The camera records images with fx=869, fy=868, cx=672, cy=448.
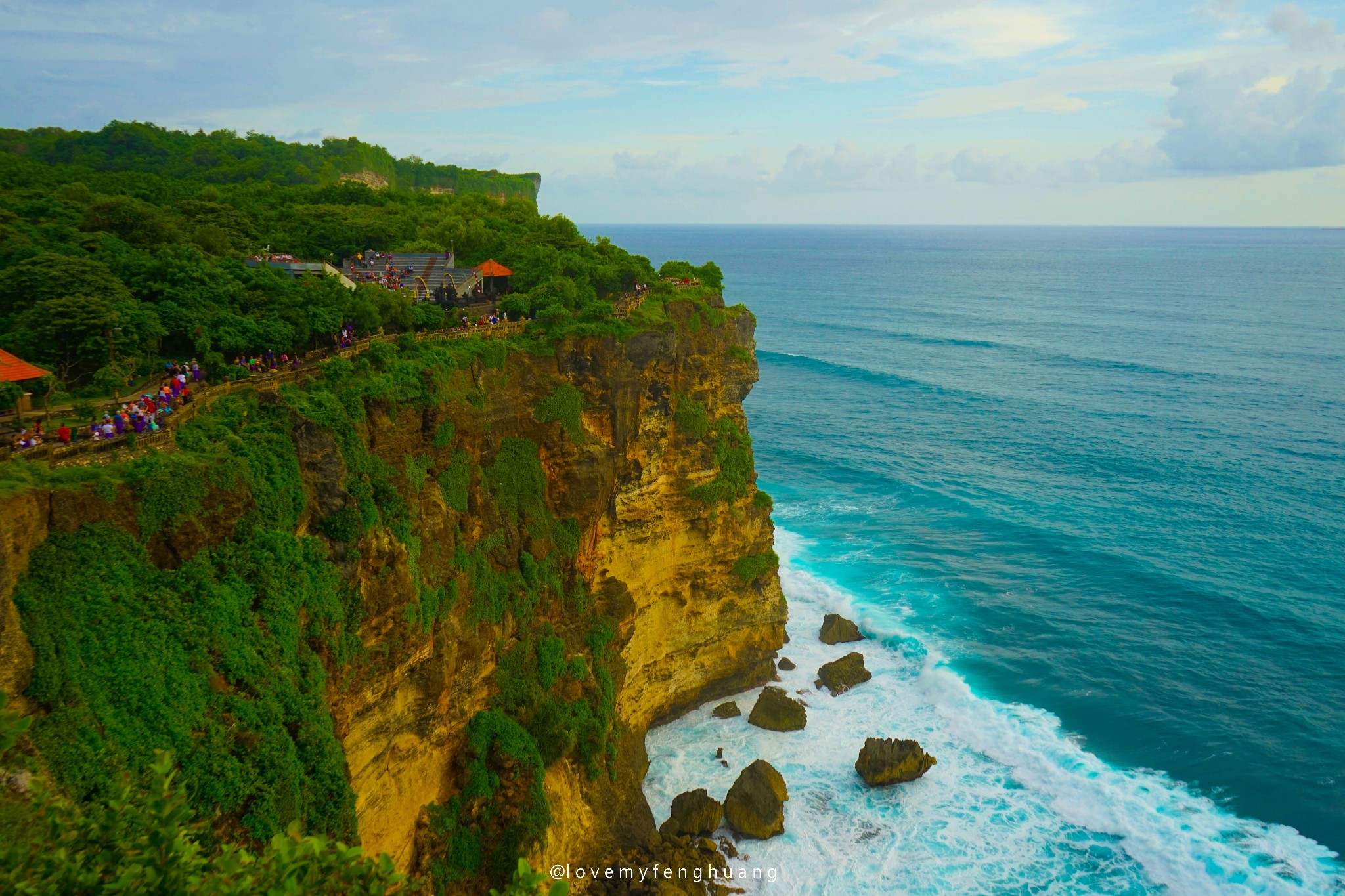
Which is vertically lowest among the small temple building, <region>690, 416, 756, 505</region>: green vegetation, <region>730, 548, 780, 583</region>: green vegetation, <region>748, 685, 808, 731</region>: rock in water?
<region>748, 685, 808, 731</region>: rock in water

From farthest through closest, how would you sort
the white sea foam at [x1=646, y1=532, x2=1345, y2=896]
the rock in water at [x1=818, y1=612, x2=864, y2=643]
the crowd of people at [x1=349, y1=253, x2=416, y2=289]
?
the rock in water at [x1=818, y1=612, x2=864, y2=643] → the crowd of people at [x1=349, y1=253, x2=416, y2=289] → the white sea foam at [x1=646, y1=532, x2=1345, y2=896]

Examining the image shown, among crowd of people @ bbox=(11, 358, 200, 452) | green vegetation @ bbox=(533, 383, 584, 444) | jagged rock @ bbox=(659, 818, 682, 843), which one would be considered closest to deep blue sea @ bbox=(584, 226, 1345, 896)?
jagged rock @ bbox=(659, 818, 682, 843)

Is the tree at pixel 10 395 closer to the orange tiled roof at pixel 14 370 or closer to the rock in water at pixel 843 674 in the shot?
the orange tiled roof at pixel 14 370

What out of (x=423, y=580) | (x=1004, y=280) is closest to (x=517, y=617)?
(x=423, y=580)

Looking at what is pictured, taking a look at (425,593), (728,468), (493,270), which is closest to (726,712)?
(728,468)

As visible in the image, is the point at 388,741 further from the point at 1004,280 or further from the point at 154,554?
the point at 1004,280

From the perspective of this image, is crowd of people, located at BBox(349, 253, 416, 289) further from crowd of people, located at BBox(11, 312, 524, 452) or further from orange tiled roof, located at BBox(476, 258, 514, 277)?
crowd of people, located at BBox(11, 312, 524, 452)

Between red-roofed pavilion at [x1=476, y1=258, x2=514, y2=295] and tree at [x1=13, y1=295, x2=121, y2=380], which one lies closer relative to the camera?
tree at [x1=13, y1=295, x2=121, y2=380]
